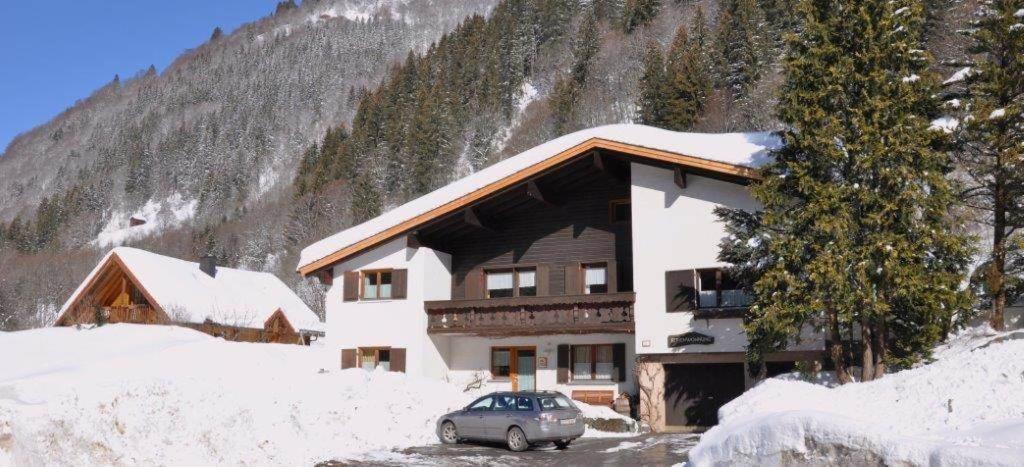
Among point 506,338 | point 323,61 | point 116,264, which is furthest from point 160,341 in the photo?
point 323,61

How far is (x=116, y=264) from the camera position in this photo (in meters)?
44.9

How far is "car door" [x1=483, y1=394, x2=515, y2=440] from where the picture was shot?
21.0 metres

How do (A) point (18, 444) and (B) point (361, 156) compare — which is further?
(B) point (361, 156)

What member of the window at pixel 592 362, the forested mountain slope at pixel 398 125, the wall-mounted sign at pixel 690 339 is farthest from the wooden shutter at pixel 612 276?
the forested mountain slope at pixel 398 125

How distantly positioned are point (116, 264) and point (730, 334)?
107 ft

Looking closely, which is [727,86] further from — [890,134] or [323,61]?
[323,61]

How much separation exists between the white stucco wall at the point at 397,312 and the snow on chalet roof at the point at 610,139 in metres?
0.88

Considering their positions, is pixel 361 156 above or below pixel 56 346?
above

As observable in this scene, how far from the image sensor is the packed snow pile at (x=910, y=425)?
33.2ft

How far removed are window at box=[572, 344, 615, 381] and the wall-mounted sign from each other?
3.87 m

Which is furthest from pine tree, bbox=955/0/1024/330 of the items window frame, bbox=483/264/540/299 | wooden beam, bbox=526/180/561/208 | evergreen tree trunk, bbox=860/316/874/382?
window frame, bbox=483/264/540/299

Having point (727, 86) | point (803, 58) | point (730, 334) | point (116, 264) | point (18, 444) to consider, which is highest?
point (727, 86)

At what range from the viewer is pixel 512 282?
31.0m

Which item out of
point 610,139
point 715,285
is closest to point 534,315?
point 715,285
